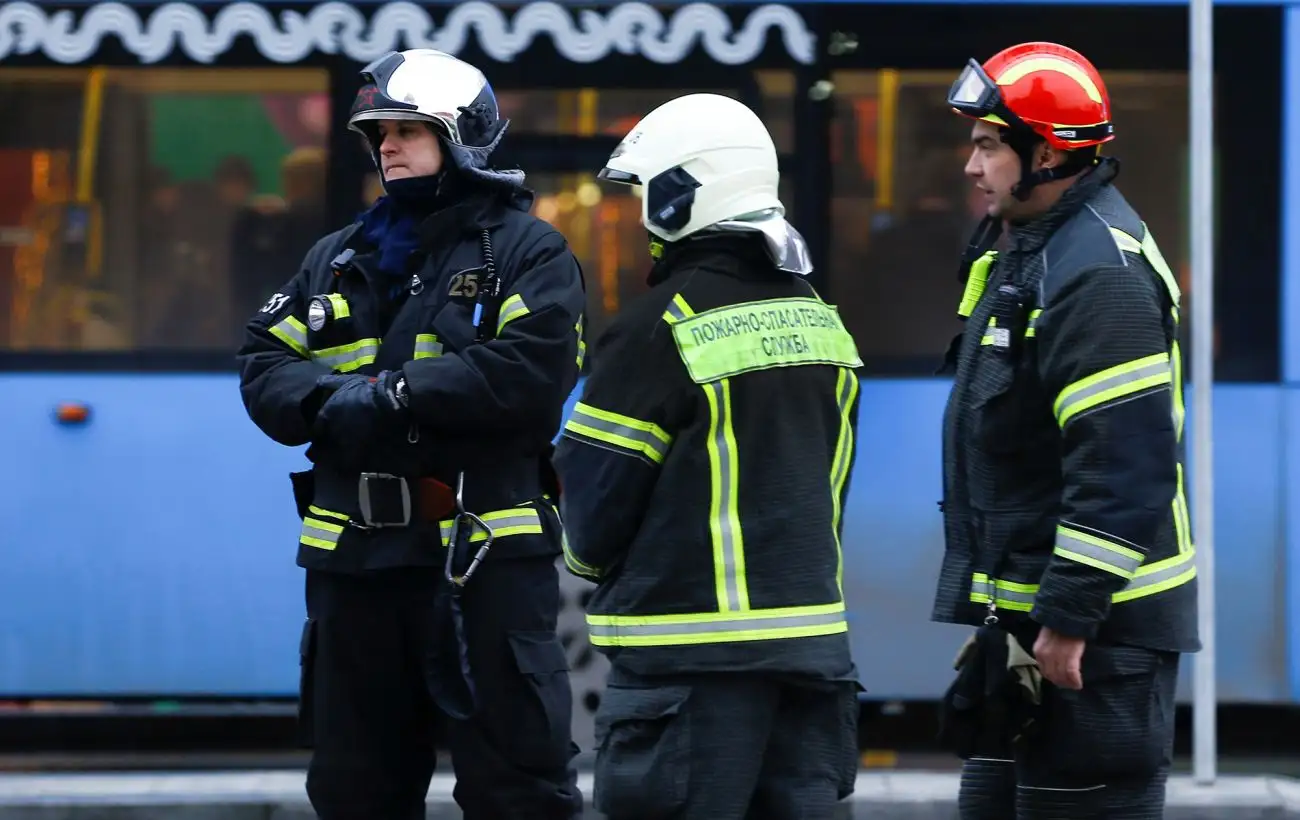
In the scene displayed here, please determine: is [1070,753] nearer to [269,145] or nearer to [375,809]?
[375,809]

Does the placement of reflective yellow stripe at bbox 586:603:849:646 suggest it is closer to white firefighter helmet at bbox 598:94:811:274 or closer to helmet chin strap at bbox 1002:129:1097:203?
white firefighter helmet at bbox 598:94:811:274

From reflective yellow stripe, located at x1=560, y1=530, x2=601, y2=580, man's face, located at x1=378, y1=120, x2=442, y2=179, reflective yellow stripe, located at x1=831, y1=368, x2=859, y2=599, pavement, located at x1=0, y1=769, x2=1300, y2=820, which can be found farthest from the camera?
pavement, located at x1=0, y1=769, x2=1300, y2=820

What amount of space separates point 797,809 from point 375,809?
997 mm

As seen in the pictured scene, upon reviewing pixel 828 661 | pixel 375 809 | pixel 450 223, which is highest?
pixel 450 223

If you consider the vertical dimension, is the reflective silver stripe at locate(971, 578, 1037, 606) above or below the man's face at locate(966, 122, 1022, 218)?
below

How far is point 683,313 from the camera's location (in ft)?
10.7

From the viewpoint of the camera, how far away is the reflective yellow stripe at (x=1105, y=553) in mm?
3311

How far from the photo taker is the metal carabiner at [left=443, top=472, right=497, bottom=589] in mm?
3879

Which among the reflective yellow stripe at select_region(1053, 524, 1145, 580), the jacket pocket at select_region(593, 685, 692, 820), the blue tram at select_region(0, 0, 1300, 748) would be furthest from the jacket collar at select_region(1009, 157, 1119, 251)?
the blue tram at select_region(0, 0, 1300, 748)

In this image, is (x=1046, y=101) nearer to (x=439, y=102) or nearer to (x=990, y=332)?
(x=990, y=332)

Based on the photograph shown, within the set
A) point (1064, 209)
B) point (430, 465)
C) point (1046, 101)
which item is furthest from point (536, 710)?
point (1046, 101)

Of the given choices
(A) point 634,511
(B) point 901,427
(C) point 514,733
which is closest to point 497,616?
(C) point 514,733

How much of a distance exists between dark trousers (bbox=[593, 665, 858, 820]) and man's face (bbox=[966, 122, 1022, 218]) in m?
0.92

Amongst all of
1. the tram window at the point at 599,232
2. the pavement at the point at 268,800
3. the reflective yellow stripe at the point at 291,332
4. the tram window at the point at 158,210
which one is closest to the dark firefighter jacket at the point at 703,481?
the reflective yellow stripe at the point at 291,332
